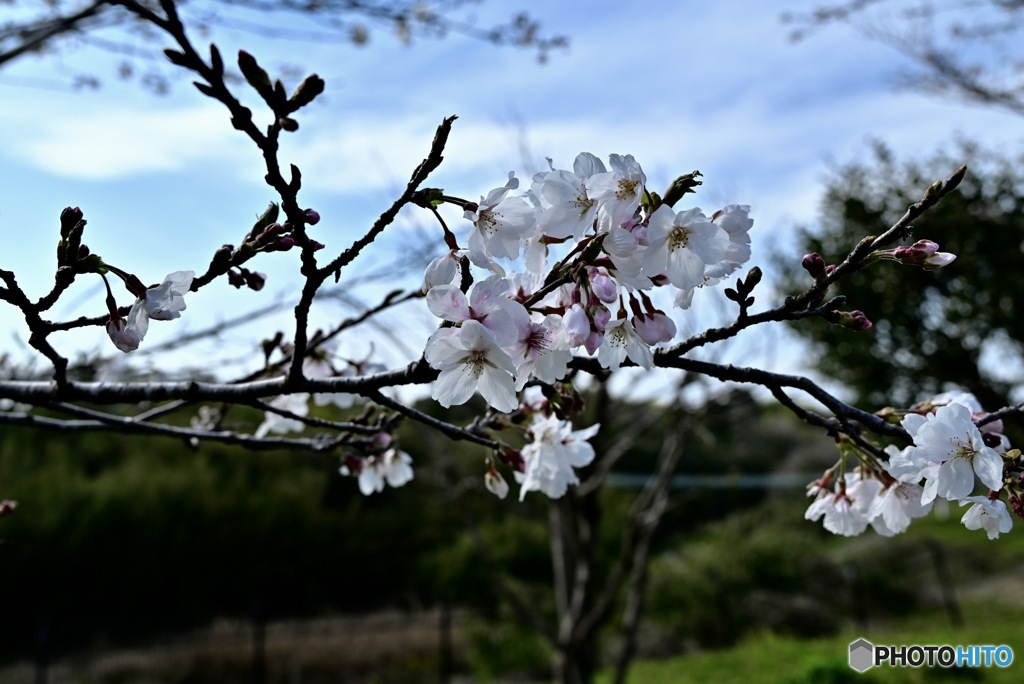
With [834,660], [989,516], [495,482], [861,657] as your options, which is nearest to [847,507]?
[989,516]

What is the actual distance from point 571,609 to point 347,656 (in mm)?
3266

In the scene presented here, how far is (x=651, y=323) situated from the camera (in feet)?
2.69

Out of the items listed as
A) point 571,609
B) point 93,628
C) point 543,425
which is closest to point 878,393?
point 571,609

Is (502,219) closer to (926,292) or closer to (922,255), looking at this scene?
(922,255)

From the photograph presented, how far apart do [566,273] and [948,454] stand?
478 mm

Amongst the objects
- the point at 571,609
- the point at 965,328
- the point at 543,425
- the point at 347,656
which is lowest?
the point at 347,656

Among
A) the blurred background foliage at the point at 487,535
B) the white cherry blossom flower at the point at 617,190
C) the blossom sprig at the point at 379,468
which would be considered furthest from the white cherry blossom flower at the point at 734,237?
the blurred background foliage at the point at 487,535

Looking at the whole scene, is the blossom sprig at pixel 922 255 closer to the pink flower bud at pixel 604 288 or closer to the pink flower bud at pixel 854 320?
the pink flower bud at pixel 854 320

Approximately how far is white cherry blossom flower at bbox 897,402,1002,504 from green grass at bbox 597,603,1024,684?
432 cm

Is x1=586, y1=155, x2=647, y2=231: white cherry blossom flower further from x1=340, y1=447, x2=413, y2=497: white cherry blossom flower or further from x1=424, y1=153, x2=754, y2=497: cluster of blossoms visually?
x1=340, y1=447, x2=413, y2=497: white cherry blossom flower

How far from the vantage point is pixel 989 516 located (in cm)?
92

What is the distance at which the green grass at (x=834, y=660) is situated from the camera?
15.6 feet

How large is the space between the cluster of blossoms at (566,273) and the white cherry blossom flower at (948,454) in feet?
0.96

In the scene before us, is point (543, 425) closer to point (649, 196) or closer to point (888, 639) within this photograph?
point (649, 196)
